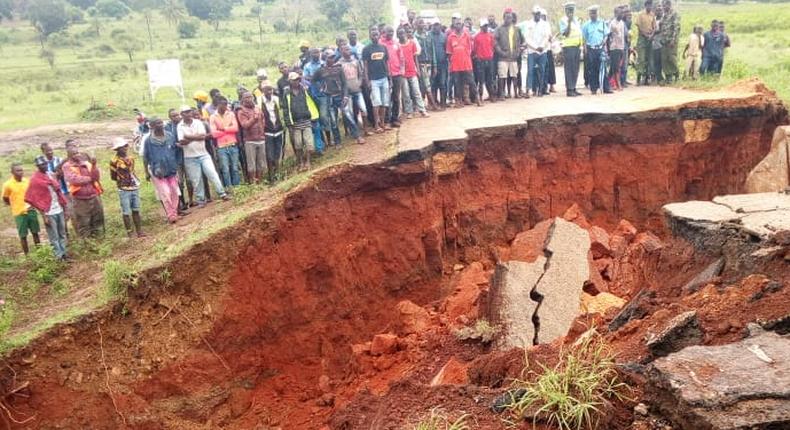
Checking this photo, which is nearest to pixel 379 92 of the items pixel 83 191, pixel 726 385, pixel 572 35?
pixel 572 35

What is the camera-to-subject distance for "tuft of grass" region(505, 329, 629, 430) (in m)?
3.70

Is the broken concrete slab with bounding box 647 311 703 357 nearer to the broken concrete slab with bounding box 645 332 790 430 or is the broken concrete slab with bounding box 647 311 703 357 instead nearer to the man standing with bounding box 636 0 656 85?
the broken concrete slab with bounding box 645 332 790 430

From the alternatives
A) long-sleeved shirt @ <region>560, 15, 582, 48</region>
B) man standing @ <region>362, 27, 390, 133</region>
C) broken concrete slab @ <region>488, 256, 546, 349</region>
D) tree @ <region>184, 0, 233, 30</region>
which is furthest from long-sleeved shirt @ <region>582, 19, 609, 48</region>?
tree @ <region>184, 0, 233, 30</region>

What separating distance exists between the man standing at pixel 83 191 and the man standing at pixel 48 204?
294 mm

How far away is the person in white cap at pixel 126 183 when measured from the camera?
877cm

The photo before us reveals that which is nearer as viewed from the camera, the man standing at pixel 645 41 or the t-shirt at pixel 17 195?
the t-shirt at pixel 17 195

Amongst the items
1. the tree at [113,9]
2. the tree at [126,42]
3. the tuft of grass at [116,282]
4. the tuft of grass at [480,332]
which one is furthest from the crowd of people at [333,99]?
the tree at [113,9]

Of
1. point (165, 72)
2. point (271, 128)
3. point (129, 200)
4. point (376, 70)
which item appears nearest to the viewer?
point (129, 200)

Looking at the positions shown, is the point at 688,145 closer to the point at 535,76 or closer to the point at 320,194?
the point at 535,76

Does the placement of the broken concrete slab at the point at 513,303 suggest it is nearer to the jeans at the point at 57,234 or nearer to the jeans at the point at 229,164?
the jeans at the point at 229,164

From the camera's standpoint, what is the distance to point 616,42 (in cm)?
1216

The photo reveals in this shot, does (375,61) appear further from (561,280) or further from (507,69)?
(561,280)

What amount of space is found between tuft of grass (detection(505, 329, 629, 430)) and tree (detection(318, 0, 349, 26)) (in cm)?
3411

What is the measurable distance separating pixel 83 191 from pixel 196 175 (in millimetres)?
1558
